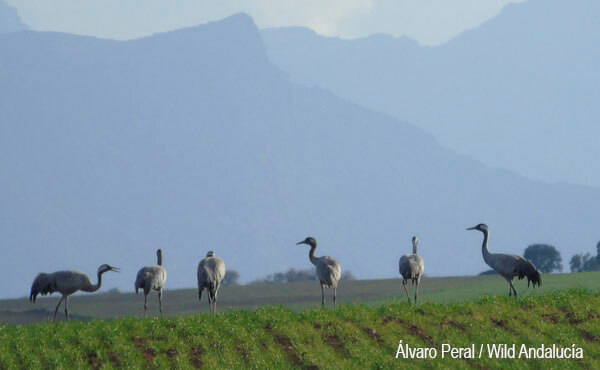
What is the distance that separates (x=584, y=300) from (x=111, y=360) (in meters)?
Answer: 18.1

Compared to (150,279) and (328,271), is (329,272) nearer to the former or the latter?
(328,271)

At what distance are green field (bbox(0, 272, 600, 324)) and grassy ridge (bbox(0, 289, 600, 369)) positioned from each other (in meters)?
18.1

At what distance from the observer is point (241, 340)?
25.5 m

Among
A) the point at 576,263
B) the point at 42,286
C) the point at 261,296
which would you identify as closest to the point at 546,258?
the point at 576,263

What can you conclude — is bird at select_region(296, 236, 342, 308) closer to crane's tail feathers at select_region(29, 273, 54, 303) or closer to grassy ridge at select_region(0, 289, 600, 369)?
grassy ridge at select_region(0, 289, 600, 369)

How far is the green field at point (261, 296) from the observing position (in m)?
52.1

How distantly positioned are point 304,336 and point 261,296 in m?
38.6

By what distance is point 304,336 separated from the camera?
25906 millimetres

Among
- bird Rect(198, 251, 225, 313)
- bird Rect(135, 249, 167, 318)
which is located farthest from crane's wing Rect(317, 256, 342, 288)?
bird Rect(135, 249, 167, 318)

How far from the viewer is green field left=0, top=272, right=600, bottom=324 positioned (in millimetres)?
52062

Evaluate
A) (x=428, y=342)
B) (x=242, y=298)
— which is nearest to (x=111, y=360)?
(x=428, y=342)

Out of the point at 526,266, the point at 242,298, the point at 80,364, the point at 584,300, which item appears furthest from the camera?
the point at 242,298

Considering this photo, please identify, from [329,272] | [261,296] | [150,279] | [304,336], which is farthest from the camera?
[261,296]

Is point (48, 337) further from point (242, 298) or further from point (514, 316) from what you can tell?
point (242, 298)
